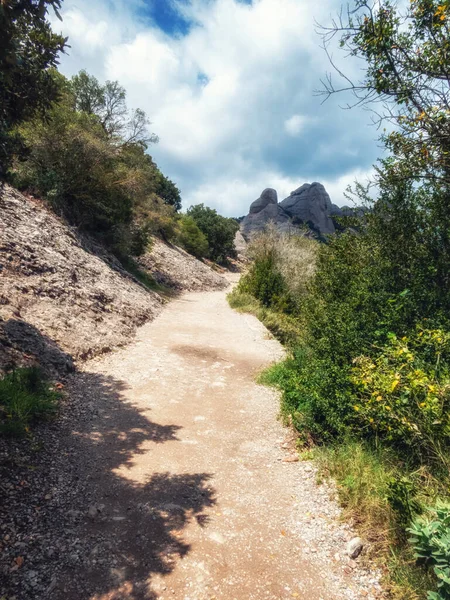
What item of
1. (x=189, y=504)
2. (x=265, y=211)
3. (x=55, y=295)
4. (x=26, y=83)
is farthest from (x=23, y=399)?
(x=265, y=211)

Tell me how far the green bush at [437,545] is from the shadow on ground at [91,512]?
6.57 ft

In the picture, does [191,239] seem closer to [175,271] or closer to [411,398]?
[175,271]

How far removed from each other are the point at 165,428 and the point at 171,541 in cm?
224

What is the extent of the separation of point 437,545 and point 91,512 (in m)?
3.14

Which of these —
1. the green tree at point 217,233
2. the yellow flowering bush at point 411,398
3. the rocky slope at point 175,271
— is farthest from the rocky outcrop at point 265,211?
the yellow flowering bush at point 411,398

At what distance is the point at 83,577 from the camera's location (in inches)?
109

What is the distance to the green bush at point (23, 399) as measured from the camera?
438 centimetres

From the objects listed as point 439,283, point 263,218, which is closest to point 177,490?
point 439,283

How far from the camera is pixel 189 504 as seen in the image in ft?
12.4

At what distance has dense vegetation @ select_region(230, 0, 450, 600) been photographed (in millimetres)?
3211

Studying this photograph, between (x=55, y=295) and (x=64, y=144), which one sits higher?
(x=64, y=144)

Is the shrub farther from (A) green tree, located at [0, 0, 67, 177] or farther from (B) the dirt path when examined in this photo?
(A) green tree, located at [0, 0, 67, 177]

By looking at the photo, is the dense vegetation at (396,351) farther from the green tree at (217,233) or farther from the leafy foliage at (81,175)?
the green tree at (217,233)

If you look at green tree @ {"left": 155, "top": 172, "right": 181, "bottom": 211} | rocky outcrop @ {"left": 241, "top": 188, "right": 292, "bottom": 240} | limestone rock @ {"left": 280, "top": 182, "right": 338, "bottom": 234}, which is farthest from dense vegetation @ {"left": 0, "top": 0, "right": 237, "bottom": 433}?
limestone rock @ {"left": 280, "top": 182, "right": 338, "bottom": 234}
